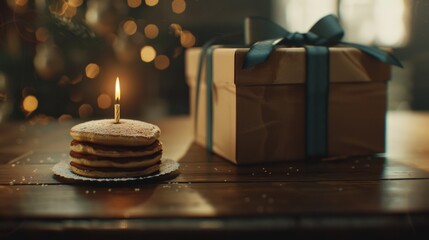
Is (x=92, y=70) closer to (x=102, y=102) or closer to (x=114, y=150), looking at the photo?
(x=102, y=102)

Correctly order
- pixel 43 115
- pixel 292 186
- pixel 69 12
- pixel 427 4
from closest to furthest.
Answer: pixel 292 186 < pixel 427 4 < pixel 69 12 < pixel 43 115

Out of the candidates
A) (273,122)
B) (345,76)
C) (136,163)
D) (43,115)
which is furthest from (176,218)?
(43,115)

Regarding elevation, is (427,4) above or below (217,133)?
above

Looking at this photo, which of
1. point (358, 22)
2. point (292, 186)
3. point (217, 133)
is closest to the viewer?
point (292, 186)

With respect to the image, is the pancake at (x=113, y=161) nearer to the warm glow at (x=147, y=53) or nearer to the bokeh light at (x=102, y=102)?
the warm glow at (x=147, y=53)

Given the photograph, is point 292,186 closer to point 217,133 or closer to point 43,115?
point 217,133

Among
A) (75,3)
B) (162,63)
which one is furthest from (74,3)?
(162,63)
